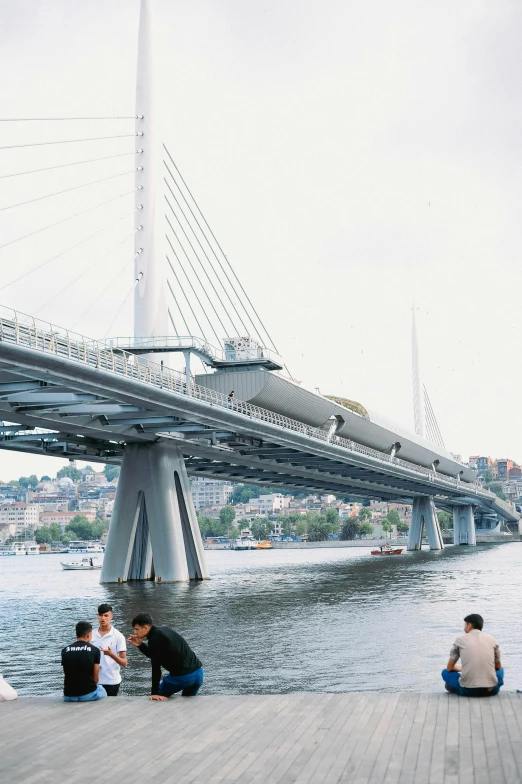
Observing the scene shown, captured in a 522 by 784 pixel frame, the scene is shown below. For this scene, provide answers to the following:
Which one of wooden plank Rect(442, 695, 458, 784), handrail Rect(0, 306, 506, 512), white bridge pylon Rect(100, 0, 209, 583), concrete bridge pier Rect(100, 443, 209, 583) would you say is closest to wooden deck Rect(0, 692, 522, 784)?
wooden plank Rect(442, 695, 458, 784)

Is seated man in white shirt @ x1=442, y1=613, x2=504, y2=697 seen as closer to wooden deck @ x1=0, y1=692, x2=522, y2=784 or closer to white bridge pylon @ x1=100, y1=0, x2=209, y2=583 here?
wooden deck @ x1=0, y1=692, x2=522, y2=784

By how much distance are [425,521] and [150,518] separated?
9153 cm

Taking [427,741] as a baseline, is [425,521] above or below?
above

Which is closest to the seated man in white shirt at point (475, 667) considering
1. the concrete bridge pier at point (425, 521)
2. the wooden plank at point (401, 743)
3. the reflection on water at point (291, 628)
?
the wooden plank at point (401, 743)

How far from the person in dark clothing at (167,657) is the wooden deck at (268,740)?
0.24 m

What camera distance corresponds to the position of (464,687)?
12570 mm

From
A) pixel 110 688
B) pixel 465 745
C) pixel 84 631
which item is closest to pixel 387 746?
pixel 465 745

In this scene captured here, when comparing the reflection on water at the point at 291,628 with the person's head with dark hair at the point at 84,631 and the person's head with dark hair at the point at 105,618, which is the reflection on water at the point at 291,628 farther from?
the person's head with dark hair at the point at 84,631

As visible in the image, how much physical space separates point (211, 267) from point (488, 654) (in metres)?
48.3

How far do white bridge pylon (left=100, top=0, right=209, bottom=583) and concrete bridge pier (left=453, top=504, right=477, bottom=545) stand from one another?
11359 cm

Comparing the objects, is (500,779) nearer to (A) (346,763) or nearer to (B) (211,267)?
(A) (346,763)

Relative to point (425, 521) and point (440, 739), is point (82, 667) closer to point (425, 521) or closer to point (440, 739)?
point (440, 739)

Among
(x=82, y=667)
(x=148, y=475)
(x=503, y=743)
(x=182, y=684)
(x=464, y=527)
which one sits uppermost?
(x=148, y=475)

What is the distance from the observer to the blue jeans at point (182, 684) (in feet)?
44.0
